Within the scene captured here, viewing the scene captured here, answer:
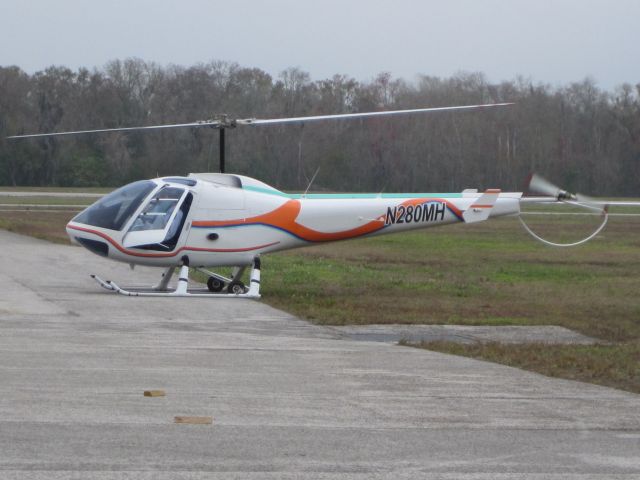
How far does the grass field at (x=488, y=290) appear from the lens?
12764 millimetres

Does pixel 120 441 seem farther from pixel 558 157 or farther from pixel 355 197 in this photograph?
pixel 558 157

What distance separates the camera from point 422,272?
2469 centimetres

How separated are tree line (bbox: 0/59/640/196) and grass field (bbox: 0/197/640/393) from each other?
927 centimetres

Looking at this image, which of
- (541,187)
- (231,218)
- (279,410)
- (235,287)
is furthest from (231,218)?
(279,410)

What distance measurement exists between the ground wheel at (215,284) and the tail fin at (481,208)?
168 inches

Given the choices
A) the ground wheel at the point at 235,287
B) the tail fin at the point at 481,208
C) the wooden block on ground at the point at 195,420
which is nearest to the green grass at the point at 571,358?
the wooden block on ground at the point at 195,420

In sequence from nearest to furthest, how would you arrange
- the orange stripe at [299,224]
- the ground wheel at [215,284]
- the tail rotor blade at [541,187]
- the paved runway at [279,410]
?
the paved runway at [279,410] < the tail rotor blade at [541,187] < the orange stripe at [299,224] < the ground wheel at [215,284]

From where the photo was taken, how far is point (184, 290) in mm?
18297

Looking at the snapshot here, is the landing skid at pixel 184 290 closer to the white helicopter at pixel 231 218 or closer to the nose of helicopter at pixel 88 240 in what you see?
the white helicopter at pixel 231 218

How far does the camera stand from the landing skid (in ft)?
59.8

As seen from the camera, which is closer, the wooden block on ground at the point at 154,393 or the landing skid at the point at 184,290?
the wooden block on ground at the point at 154,393

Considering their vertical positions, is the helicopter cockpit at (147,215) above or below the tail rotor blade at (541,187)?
below

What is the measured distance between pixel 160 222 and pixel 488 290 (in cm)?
600

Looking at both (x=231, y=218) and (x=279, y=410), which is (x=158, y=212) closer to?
(x=231, y=218)
